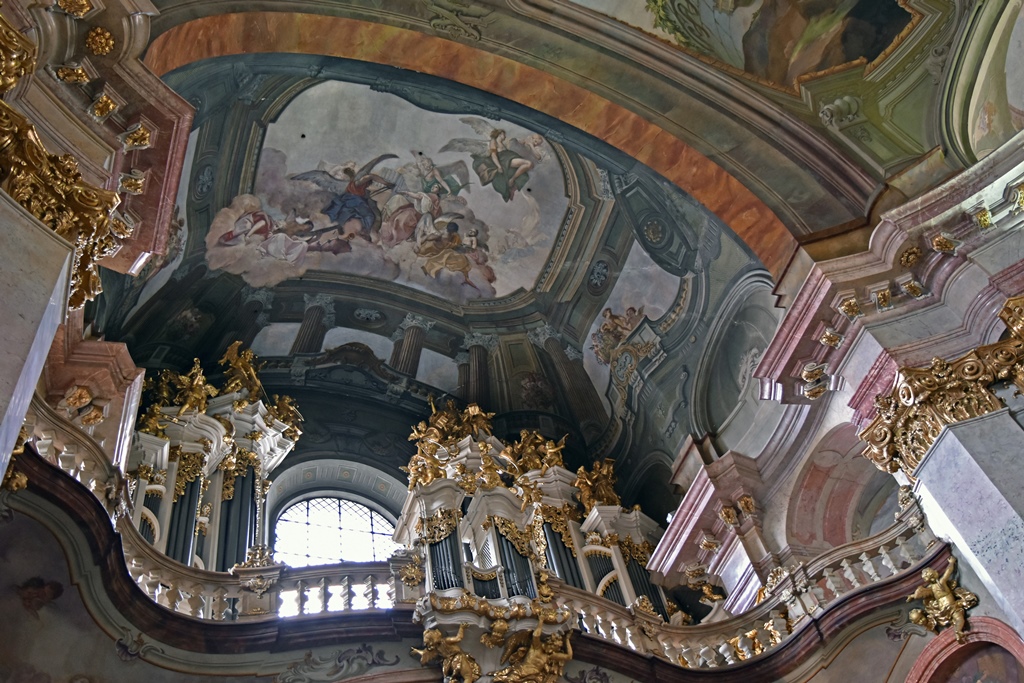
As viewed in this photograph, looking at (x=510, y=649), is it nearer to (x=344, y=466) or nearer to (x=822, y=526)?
(x=822, y=526)

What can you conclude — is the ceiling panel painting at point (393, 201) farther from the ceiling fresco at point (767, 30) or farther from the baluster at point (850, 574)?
the baluster at point (850, 574)

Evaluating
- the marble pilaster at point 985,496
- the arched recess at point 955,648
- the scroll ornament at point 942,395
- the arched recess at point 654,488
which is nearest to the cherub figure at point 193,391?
the arched recess at point 654,488

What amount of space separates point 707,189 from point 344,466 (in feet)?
22.9

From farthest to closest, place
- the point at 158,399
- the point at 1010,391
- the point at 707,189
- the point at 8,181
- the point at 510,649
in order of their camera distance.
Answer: the point at 158,399
the point at 707,189
the point at 510,649
the point at 1010,391
the point at 8,181

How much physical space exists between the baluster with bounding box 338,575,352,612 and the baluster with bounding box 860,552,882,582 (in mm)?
5242

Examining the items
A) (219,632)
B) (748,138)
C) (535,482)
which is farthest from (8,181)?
(535,482)

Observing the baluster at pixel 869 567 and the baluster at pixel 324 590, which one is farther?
the baluster at pixel 869 567

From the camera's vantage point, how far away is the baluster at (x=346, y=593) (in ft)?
31.1

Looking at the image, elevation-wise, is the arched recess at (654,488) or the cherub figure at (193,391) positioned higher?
the cherub figure at (193,391)

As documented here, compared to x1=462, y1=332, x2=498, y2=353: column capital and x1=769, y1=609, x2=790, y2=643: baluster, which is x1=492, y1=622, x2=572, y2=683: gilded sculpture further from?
x1=462, y1=332, x2=498, y2=353: column capital

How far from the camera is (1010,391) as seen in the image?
27.9 feet

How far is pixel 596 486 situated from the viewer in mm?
14695

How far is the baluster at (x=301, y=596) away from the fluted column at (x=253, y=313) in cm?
646

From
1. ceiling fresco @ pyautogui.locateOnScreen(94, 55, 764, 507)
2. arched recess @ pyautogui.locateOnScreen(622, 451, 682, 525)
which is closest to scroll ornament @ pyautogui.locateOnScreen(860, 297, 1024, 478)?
ceiling fresco @ pyautogui.locateOnScreen(94, 55, 764, 507)
